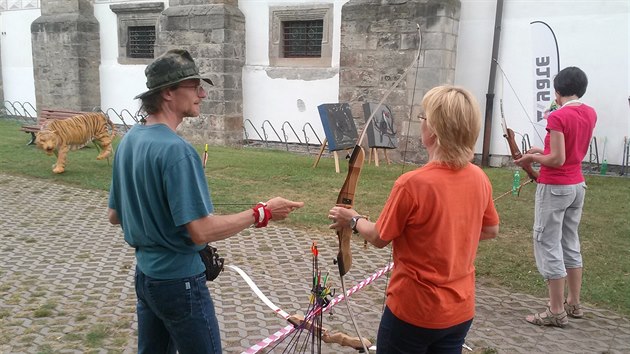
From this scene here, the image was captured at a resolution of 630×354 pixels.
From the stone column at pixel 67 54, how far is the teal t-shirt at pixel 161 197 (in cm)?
1528

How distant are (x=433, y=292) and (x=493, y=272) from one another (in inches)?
127

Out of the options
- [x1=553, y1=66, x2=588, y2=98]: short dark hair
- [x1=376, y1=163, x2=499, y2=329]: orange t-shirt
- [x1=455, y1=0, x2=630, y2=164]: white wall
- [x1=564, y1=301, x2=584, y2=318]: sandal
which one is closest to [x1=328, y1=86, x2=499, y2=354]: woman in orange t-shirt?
[x1=376, y1=163, x2=499, y2=329]: orange t-shirt

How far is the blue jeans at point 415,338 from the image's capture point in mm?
2119

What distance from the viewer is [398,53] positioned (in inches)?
435

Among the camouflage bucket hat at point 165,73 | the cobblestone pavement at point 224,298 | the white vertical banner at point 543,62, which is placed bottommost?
the cobblestone pavement at point 224,298

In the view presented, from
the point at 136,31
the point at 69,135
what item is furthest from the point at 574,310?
the point at 136,31

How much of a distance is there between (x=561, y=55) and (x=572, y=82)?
289 inches

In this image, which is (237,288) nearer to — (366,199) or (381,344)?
(381,344)

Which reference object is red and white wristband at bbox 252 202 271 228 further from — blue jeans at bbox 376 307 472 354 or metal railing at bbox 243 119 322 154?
metal railing at bbox 243 119 322 154

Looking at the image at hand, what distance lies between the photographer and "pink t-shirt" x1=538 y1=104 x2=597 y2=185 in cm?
361

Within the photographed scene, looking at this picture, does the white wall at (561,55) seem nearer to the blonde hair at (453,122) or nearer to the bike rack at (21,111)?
the blonde hair at (453,122)

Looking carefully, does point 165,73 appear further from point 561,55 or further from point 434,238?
point 561,55

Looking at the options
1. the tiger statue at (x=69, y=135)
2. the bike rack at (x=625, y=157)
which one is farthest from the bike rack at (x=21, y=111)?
the bike rack at (x=625, y=157)

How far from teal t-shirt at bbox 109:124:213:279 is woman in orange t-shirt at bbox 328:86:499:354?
2.36 feet
